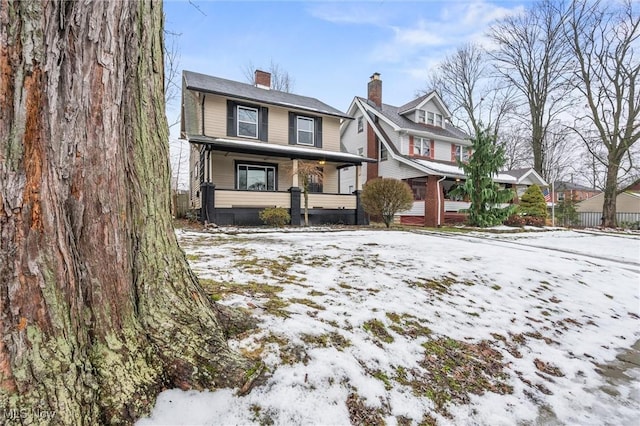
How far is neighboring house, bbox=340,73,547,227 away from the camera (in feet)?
48.8

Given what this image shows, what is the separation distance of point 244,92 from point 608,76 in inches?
817

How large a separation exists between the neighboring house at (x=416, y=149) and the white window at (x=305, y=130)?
481cm

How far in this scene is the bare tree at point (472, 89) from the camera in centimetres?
2347

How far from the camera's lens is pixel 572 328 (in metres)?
2.86

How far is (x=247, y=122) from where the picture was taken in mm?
12344

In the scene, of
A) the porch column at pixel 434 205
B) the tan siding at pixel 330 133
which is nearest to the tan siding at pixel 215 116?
the tan siding at pixel 330 133

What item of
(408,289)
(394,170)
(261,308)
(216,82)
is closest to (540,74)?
(394,170)

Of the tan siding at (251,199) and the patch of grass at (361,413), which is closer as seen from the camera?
the patch of grass at (361,413)

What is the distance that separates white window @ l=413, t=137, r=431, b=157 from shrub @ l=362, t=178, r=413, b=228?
7080 mm

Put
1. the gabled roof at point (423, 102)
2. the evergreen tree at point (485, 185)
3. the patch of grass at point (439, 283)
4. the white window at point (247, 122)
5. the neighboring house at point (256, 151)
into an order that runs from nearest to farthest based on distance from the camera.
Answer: the patch of grass at point (439, 283)
the neighboring house at point (256, 151)
the white window at point (247, 122)
the evergreen tree at point (485, 185)
the gabled roof at point (423, 102)

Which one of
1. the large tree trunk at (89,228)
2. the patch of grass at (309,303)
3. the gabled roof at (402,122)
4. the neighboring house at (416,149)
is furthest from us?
the gabled roof at (402,122)

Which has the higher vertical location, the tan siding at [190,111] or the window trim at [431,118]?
the window trim at [431,118]

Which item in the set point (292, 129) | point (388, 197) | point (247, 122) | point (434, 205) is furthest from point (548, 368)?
point (434, 205)

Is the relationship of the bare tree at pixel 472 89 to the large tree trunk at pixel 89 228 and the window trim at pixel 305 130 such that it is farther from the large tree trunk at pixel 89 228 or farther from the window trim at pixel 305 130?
the large tree trunk at pixel 89 228
